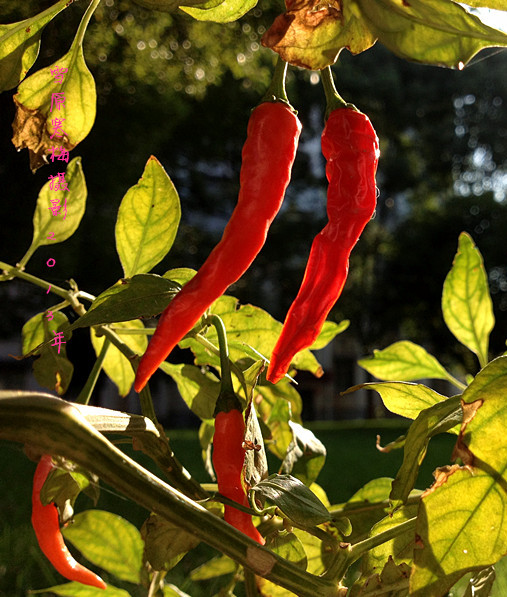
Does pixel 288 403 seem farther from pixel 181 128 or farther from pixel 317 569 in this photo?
pixel 181 128

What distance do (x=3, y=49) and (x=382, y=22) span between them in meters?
0.20

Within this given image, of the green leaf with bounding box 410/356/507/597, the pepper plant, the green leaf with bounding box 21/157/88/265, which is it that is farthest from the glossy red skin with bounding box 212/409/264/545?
the green leaf with bounding box 21/157/88/265

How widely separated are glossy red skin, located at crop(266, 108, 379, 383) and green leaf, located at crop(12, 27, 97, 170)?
0.13 meters

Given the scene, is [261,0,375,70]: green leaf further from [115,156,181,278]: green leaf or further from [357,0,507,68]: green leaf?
[115,156,181,278]: green leaf

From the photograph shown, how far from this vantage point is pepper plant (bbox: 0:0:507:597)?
0.66 feet

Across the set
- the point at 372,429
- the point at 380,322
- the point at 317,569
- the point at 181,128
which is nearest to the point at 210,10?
the point at 317,569

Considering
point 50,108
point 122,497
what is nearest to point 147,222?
point 50,108

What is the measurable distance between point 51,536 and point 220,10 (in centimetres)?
A: 27

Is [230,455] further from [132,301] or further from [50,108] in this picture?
[50,108]

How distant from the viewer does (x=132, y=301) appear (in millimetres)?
281

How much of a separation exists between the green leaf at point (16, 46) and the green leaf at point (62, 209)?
0.13 metres

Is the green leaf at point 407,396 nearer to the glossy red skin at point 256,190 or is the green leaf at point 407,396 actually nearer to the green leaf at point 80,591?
the glossy red skin at point 256,190

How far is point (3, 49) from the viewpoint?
32 cm

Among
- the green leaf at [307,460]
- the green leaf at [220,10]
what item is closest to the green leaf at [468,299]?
the green leaf at [307,460]
